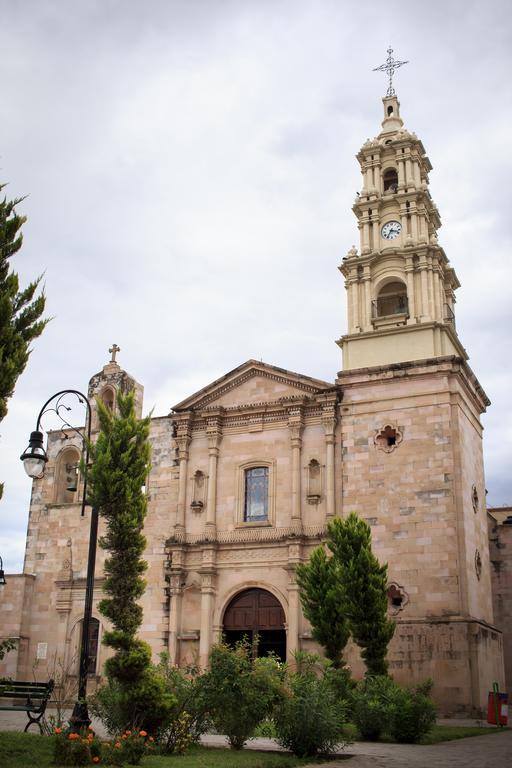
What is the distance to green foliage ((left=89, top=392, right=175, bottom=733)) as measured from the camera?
15.9m

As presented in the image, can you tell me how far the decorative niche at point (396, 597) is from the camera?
87.6ft

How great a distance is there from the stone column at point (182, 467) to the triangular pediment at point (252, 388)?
2.75ft

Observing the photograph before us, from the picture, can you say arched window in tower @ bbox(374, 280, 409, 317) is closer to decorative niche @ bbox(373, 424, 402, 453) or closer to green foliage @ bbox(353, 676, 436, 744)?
decorative niche @ bbox(373, 424, 402, 453)

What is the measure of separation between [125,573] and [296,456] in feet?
45.6

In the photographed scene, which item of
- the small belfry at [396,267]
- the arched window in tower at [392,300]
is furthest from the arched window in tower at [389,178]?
the arched window in tower at [392,300]

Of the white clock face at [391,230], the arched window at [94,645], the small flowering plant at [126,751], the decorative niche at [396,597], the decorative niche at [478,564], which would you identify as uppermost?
the white clock face at [391,230]

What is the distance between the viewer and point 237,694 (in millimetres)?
15914

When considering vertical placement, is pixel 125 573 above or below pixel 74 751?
above

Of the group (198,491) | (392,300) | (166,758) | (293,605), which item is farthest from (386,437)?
(166,758)

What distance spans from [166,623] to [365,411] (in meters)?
10.5

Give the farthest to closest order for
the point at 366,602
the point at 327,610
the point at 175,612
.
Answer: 1. the point at 175,612
2. the point at 327,610
3. the point at 366,602

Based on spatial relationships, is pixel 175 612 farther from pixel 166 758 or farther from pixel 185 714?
pixel 166 758

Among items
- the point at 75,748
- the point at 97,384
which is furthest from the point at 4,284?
the point at 97,384

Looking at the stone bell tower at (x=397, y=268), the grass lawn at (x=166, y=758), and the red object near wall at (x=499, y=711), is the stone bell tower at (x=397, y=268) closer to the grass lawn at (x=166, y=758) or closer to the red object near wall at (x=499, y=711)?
the red object near wall at (x=499, y=711)
